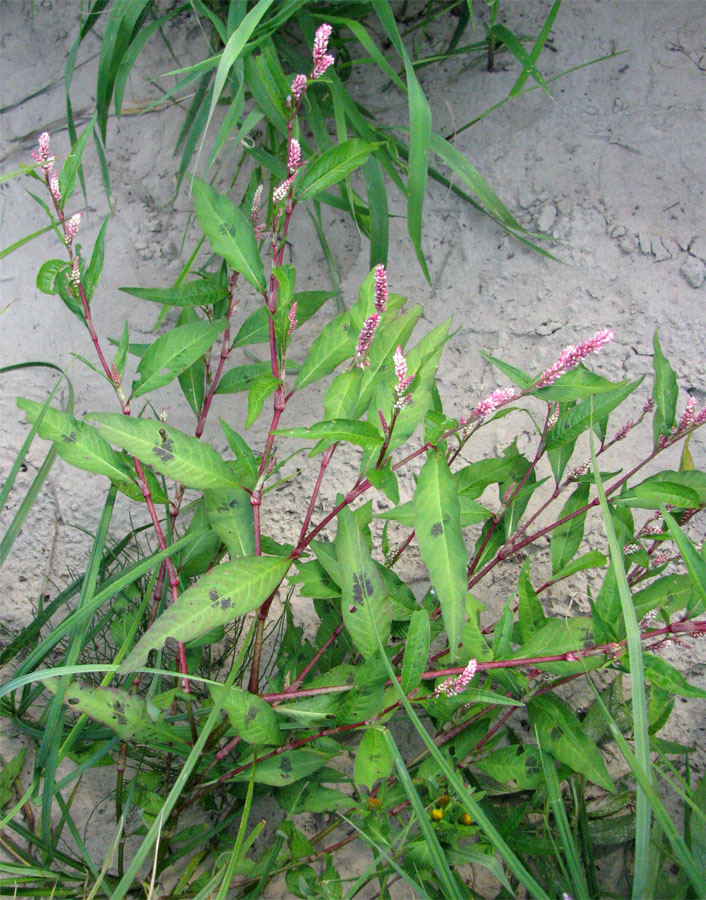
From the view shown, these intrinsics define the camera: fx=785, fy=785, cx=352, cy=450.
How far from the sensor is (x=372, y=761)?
3.71ft

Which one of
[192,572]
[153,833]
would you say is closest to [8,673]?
[192,572]

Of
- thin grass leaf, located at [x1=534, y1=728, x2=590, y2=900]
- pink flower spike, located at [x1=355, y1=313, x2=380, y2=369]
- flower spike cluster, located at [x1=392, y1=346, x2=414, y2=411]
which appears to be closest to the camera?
flower spike cluster, located at [x1=392, y1=346, x2=414, y2=411]

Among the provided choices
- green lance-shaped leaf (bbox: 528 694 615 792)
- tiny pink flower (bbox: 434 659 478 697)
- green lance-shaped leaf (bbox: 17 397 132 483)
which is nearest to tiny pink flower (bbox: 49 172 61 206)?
green lance-shaped leaf (bbox: 17 397 132 483)

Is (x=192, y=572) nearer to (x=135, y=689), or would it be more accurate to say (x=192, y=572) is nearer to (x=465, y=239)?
(x=135, y=689)

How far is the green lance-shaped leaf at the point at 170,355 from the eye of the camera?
1.28m

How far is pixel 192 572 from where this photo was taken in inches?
55.7

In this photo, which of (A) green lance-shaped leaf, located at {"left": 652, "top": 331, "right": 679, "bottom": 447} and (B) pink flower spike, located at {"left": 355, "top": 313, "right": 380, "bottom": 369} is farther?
(A) green lance-shaped leaf, located at {"left": 652, "top": 331, "right": 679, "bottom": 447}

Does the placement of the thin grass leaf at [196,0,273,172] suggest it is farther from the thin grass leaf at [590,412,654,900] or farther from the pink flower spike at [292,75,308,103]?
the thin grass leaf at [590,412,654,900]

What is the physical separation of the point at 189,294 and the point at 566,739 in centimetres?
98

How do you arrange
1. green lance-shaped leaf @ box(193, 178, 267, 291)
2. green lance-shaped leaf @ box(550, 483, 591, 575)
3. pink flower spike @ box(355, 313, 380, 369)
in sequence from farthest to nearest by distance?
green lance-shaped leaf @ box(550, 483, 591, 575)
green lance-shaped leaf @ box(193, 178, 267, 291)
pink flower spike @ box(355, 313, 380, 369)

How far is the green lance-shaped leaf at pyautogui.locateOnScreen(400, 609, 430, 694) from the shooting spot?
1123mm

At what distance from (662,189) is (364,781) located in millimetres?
1560

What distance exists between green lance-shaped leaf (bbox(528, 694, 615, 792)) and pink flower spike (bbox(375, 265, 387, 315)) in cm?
68

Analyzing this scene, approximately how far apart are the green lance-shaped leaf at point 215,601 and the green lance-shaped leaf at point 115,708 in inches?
6.5
